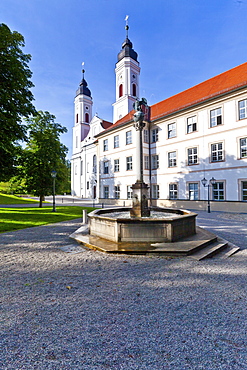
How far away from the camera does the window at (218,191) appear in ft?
63.1

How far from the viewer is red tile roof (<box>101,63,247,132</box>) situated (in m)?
19.4

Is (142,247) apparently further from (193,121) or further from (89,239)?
(193,121)

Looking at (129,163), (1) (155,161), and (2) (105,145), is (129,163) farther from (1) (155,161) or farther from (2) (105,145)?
(2) (105,145)

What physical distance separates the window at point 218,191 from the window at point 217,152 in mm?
2484

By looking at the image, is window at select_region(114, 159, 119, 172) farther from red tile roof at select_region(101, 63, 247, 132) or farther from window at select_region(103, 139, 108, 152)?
red tile roof at select_region(101, 63, 247, 132)

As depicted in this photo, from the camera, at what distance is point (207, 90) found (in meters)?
22.5

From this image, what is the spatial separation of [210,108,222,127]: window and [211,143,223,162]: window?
84.2 inches

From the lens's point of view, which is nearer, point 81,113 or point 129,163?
point 129,163

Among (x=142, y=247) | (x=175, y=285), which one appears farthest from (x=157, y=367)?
(x=142, y=247)

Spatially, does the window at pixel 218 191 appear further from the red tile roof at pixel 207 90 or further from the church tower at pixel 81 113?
the church tower at pixel 81 113

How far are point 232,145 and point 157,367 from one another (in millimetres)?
20082

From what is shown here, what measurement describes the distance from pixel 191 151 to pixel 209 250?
17634 millimetres

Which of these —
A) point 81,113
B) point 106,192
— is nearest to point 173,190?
point 106,192

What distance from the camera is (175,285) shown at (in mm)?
3975
